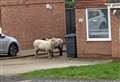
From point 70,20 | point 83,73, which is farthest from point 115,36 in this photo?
point 70,20

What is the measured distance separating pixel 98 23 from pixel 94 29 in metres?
0.37

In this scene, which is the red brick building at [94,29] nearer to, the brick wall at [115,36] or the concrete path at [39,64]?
the brick wall at [115,36]

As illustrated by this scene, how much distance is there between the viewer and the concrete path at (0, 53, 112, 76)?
72.8 feet

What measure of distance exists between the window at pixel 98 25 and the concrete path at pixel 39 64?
4.83 feet

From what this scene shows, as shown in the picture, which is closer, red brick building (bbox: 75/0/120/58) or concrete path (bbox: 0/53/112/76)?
concrete path (bbox: 0/53/112/76)

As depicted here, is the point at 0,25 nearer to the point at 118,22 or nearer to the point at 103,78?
the point at 118,22

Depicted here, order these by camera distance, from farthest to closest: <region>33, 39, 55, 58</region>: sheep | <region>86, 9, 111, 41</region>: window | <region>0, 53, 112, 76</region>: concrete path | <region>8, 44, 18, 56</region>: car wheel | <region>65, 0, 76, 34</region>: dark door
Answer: <region>65, 0, 76, 34</region>: dark door < <region>8, 44, 18, 56</region>: car wheel < <region>33, 39, 55, 58</region>: sheep < <region>86, 9, 111, 41</region>: window < <region>0, 53, 112, 76</region>: concrete path

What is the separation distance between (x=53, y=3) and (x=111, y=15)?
11.4m

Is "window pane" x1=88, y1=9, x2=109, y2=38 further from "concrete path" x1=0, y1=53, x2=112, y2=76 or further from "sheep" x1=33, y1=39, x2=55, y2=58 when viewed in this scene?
"sheep" x1=33, y1=39, x2=55, y2=58

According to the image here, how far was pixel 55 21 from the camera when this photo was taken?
3612 cm

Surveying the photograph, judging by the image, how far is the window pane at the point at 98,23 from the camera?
85.9 feet

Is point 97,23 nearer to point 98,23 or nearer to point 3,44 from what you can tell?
point 98,23

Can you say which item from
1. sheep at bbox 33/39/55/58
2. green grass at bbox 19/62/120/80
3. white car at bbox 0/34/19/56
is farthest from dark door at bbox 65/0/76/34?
green grass at bbox 19/62/120/80

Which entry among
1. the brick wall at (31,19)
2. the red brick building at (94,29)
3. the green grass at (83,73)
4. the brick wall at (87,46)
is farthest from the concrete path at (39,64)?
the brick wall at (31,19)
